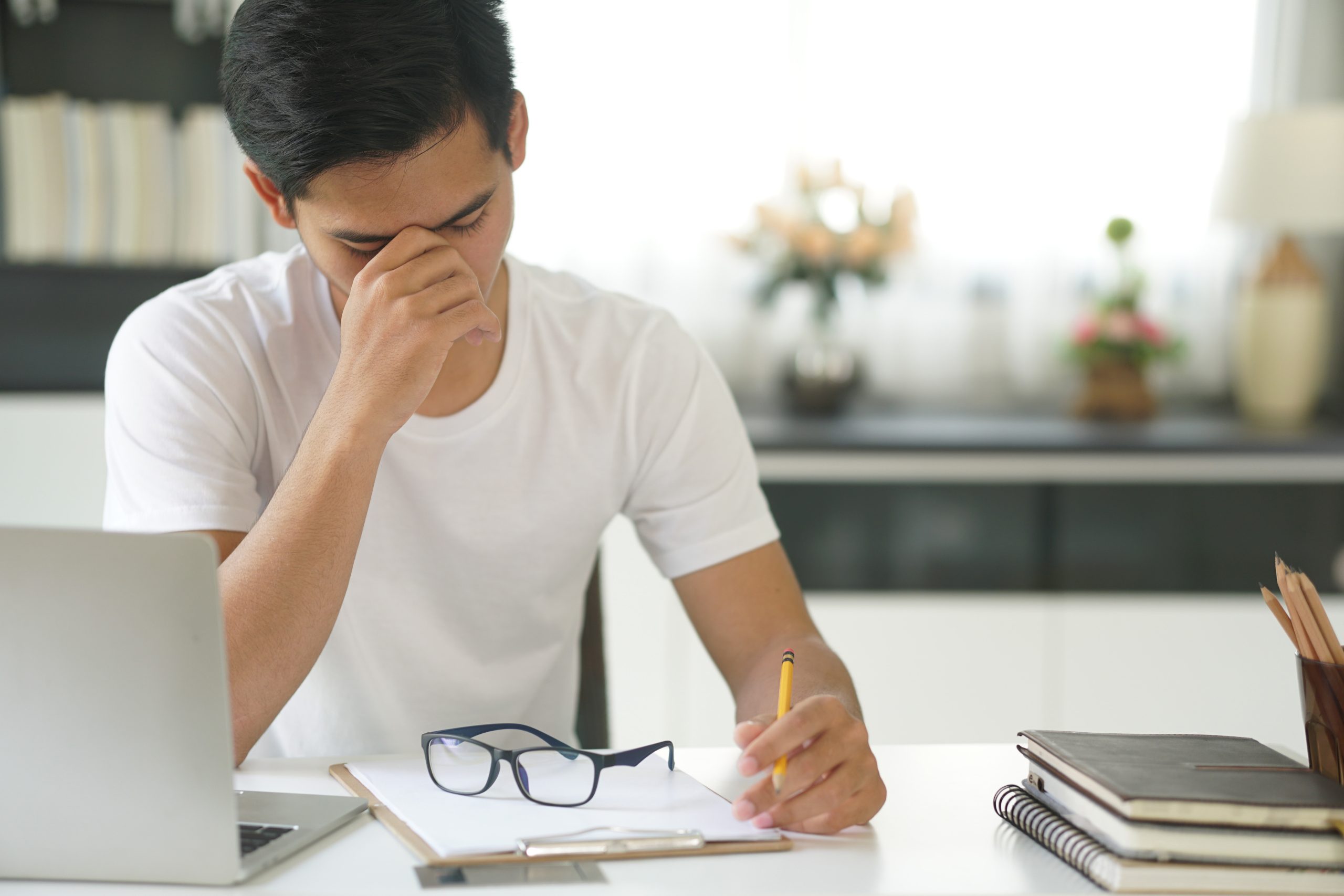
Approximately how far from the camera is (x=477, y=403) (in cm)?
124

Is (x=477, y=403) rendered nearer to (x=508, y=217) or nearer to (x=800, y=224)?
(x=508, y=217)

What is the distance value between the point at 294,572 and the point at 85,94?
192 centimetres

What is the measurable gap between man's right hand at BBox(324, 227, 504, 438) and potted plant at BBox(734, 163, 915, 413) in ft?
5.35

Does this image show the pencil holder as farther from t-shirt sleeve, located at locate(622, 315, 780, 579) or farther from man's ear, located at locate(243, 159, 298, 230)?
man's ear, located at locate(243, 159, 298, 230)

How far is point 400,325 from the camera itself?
3.45ft

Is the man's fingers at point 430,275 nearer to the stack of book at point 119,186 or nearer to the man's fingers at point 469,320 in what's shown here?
the man's fingers at point 469,320

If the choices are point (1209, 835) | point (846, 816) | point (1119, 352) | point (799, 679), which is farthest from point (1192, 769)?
point (1119, 352)

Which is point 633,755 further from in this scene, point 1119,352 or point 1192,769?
point 1119,352

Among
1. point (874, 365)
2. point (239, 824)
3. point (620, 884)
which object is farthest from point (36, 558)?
point (874, 365)

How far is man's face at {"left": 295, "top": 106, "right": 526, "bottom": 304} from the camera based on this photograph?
1.03 m

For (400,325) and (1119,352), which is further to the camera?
(1119,352)

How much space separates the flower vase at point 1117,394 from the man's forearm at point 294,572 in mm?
2056

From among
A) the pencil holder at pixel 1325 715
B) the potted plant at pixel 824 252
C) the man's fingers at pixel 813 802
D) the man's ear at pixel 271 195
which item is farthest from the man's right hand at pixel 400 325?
the potted plant at pixel 824 252

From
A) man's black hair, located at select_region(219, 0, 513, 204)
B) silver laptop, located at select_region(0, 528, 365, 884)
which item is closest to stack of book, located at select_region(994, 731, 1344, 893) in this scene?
silver laptop, located at select_region(0, 528, 365, 884)
